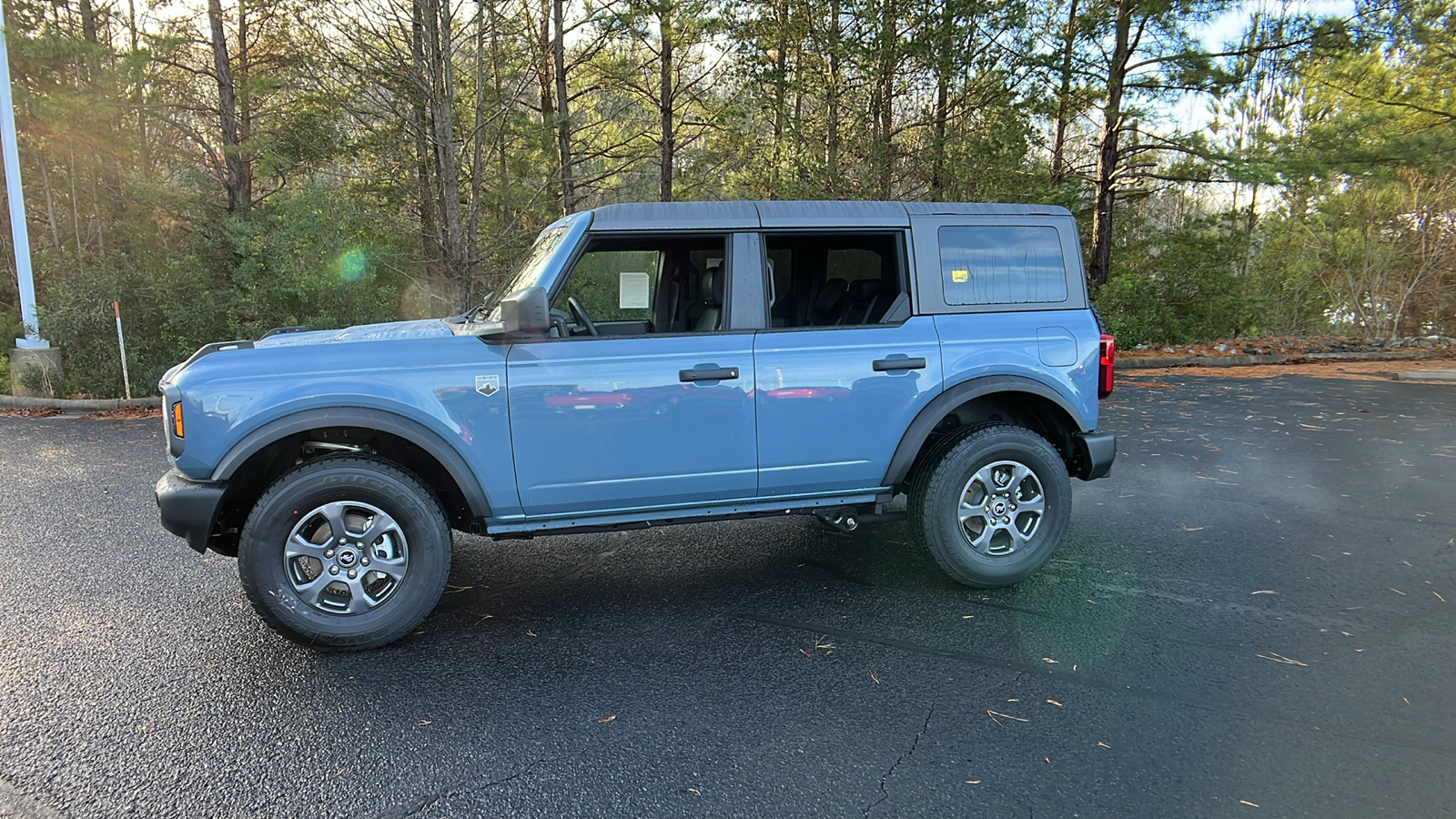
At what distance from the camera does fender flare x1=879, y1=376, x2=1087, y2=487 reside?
3994mm

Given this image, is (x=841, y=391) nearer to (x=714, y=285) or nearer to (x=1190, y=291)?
(x=714, y=285)

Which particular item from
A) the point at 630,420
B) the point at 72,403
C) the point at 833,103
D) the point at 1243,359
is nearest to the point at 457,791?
the point at 630,420

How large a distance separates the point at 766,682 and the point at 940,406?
5.53ft

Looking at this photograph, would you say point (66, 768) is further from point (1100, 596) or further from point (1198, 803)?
point (1100, 596)

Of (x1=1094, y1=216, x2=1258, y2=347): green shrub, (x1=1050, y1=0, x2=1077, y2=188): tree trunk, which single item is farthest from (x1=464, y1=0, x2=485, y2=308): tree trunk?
(x1=1094, y1=216, x2=1258, y2=347): green shrub

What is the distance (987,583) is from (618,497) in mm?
1990

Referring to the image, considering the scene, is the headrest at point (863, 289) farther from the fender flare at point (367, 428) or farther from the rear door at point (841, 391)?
the fender flare at point (367, 428)

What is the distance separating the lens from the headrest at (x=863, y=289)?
14.7ft

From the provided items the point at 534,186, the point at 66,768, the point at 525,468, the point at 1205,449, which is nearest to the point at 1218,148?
the point at 1205,449

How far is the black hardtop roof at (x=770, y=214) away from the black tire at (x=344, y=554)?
1588 mm

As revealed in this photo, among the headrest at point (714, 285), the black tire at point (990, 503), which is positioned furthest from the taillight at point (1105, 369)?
the headrest at point (714, 285)

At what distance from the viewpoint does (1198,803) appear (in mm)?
2453

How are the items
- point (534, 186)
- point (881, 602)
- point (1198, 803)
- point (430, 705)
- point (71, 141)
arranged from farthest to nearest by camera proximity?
1. point (534, 186)
2. point (71, 141)
3. point (881, 602)
4. point (430, 705)
5. point (1198, 803)

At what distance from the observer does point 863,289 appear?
180 inches
